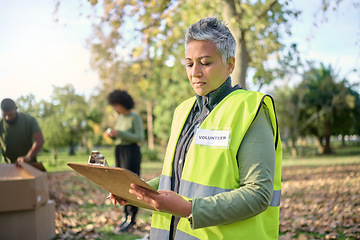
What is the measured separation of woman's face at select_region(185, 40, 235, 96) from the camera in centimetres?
158

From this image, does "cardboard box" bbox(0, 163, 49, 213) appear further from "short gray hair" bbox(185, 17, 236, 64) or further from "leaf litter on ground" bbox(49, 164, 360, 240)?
"short gray hair" bbox(185, 17, 236, 64)

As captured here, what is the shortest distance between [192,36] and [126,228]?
184 inches

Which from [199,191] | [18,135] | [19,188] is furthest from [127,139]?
[199,191]

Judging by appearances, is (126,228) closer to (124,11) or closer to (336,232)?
(336,232)

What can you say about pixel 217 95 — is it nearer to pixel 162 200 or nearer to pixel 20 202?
pixel 162 200

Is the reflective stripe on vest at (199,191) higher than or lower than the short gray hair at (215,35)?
lower

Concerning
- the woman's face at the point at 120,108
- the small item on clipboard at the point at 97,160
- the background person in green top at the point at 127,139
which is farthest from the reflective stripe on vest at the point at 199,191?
the woman's face at the point at 120,108

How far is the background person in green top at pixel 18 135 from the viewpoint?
5.19 meters

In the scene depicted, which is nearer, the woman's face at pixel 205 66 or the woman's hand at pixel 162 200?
the woman's hand at pixel 162 200

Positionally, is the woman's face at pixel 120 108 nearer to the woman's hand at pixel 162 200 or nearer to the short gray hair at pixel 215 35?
the short gray hair at pixel 215 35

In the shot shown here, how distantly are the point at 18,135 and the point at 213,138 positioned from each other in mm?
4721

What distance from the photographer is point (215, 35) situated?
156cm

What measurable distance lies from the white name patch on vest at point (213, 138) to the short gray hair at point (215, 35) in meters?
0.37

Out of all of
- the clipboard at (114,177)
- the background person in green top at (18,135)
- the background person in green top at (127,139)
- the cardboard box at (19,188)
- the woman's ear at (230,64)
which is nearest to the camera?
the clipboard at (114,177)
